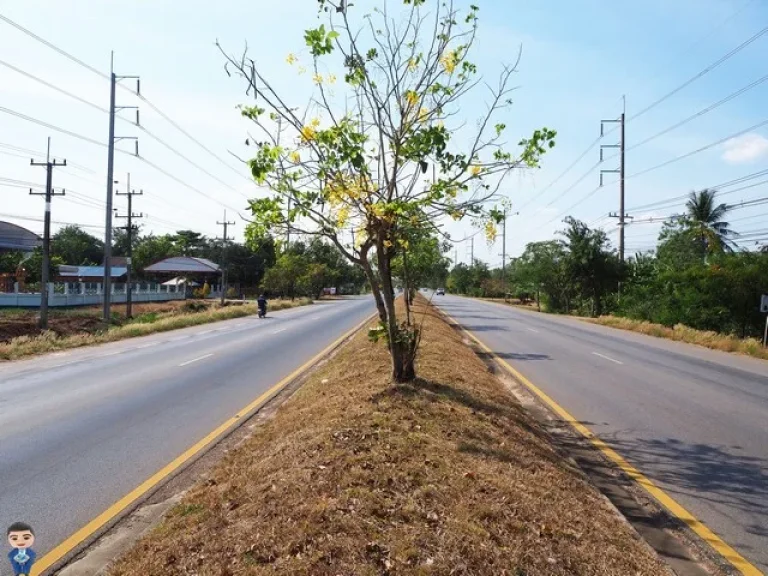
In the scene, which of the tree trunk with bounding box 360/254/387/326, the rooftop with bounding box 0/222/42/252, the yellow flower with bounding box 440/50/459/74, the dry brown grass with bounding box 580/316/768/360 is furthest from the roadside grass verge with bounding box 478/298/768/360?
the rooftop with bounding box 0/222/42/252

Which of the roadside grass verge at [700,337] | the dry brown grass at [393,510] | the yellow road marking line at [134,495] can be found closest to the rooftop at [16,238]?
the roadside grass verge at [700,337]

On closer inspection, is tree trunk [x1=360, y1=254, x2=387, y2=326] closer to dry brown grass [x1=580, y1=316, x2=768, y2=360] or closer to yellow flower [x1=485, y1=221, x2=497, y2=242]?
yellow flower [x1=485, y1=221, x2=497, y2=242]

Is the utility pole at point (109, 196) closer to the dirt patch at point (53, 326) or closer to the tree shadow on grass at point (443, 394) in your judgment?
the dirt patch at point (53, 326)

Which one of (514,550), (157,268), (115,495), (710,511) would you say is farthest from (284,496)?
(157,268)

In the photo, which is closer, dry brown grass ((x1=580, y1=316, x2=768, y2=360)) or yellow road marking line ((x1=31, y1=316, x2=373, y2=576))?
yellow road marking line ((x1=31, y1=316, x2=373, y2=576))

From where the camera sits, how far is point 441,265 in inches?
933

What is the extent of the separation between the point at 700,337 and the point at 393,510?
23097 millimetres

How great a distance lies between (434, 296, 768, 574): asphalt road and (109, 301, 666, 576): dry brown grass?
1112mm

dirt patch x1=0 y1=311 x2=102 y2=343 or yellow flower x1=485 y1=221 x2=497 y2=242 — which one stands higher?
yellow flower x1=485 y1=221 x2=497 y2=242

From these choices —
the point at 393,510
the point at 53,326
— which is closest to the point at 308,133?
the point at 393,510

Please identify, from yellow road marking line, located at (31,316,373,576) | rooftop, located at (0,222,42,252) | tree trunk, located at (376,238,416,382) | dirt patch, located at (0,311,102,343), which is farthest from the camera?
rooftop, located at (0,222,42,252)

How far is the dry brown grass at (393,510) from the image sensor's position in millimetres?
3756

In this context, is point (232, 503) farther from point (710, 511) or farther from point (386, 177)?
point (386, 177)

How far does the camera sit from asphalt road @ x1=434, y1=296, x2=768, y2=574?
5.69 m
